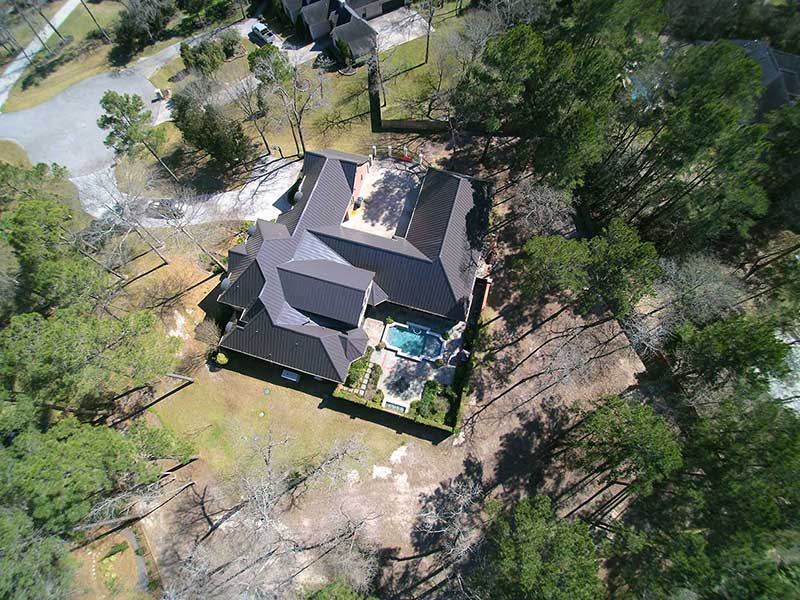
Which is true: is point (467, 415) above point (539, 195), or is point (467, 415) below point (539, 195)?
below

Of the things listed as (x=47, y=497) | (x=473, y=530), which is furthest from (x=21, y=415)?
(x=473, y=530)

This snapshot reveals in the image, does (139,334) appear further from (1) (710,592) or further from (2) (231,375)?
(1) (710,592)

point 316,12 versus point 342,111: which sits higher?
point 316,12

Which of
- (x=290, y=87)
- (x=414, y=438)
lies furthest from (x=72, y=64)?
(x=414, y=438)

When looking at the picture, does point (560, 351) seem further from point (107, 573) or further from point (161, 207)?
point (161, 207)

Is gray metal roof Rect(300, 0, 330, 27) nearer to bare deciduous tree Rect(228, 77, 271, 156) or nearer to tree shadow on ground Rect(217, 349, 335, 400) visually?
bare deciduous tree Rect(228, 77, 271, 156)

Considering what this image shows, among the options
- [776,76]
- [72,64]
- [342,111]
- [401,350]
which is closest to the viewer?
[401,350]
